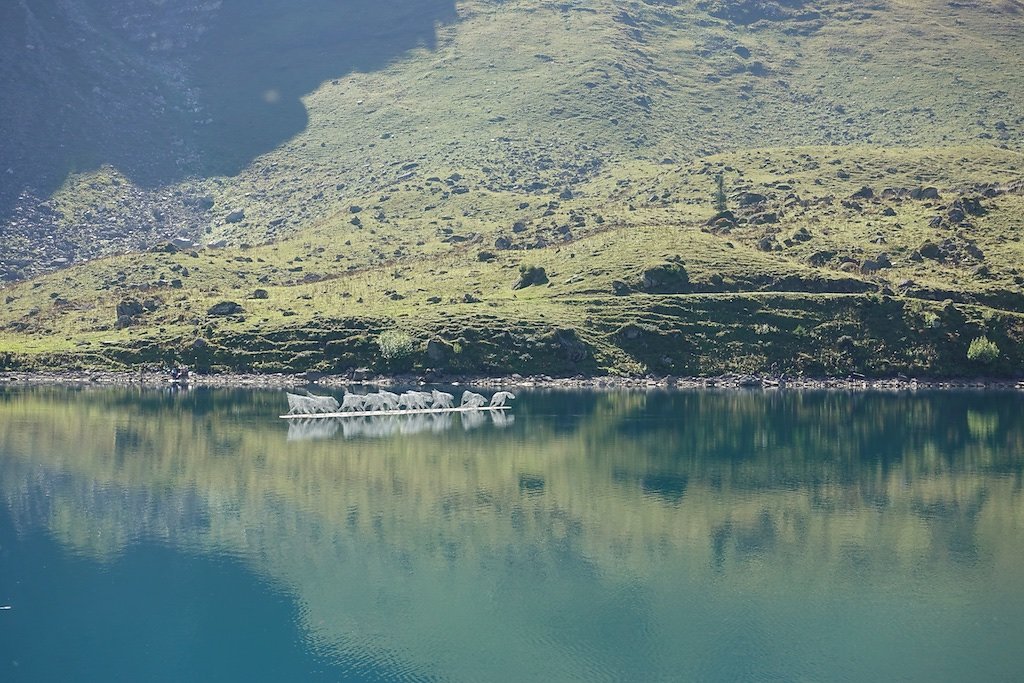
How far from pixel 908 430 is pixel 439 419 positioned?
41.4m

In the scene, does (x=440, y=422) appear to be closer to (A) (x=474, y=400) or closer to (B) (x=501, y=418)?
(B) (x=501, y=418)

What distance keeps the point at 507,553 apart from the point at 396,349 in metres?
77.4

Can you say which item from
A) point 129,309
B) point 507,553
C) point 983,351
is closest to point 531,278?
point 129,309

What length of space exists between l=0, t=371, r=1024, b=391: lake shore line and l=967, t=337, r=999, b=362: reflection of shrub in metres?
2.59

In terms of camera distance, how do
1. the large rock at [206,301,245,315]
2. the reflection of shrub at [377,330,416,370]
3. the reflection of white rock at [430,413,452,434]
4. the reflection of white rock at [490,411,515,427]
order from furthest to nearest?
the large rock at [206,301,245,315] < the reflection of shrub at [377,330,416,370] < the reflection of white rock at [490,411,515,427] < the reflection of white rock at [430,413,452,434]

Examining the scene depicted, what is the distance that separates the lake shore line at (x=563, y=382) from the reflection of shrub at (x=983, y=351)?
102 inches

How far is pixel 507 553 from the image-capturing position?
55.7m

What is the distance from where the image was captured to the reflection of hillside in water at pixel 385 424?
94.6m

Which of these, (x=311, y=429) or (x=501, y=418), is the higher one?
(x=501, y=418)

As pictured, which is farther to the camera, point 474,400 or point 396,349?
point 396,349

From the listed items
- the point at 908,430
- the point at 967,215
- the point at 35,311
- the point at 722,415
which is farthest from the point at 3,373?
the point at 967,215

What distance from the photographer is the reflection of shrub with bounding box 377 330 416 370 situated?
132 meters

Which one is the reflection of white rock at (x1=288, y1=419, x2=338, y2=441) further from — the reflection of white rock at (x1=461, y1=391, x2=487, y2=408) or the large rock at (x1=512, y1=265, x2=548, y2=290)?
the large rock at (x1=512, y1=265, x2=548, y2=290)

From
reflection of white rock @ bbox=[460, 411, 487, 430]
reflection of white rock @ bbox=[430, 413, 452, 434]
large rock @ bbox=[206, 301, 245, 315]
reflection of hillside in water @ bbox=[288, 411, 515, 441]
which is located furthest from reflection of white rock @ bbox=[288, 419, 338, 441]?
large rock @ bbox=[206, 301, 245, 315]
